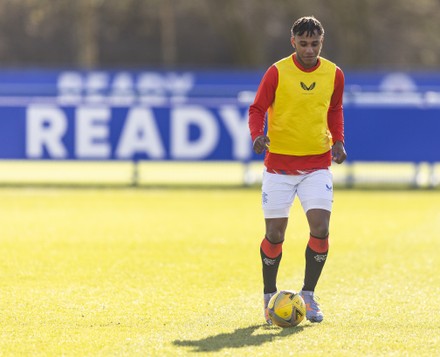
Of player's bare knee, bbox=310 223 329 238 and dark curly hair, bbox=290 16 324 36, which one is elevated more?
dark curly hair, bbox=290 16 324 36

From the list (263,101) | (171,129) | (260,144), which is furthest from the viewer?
(171,129)

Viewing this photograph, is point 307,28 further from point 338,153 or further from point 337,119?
point 338,153

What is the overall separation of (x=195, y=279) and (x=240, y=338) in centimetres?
310

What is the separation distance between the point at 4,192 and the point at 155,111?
331 cm

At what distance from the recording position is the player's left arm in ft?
28.4

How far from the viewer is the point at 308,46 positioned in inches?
331

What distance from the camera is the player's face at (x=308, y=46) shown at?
839 cm

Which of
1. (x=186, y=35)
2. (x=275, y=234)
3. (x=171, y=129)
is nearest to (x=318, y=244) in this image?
(x=275, y=234)

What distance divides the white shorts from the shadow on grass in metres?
0.85

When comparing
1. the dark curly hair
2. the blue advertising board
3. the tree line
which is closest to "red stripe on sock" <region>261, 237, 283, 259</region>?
the dark curly hair

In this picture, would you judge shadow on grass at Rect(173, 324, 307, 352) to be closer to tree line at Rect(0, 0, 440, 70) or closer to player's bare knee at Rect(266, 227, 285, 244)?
player's bare knee at Rect(266, 227, 285, 244)

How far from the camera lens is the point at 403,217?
17438 millimetres

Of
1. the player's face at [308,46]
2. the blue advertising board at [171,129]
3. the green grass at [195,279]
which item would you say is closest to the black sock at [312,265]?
the green grass at [195,279]

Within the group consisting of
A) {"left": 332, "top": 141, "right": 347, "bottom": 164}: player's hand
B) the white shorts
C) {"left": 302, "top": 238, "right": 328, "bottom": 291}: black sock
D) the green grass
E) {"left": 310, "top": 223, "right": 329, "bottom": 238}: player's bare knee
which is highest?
{"left": 332, "top": 141, "right": 347, "bottom": 164}: player's hand
